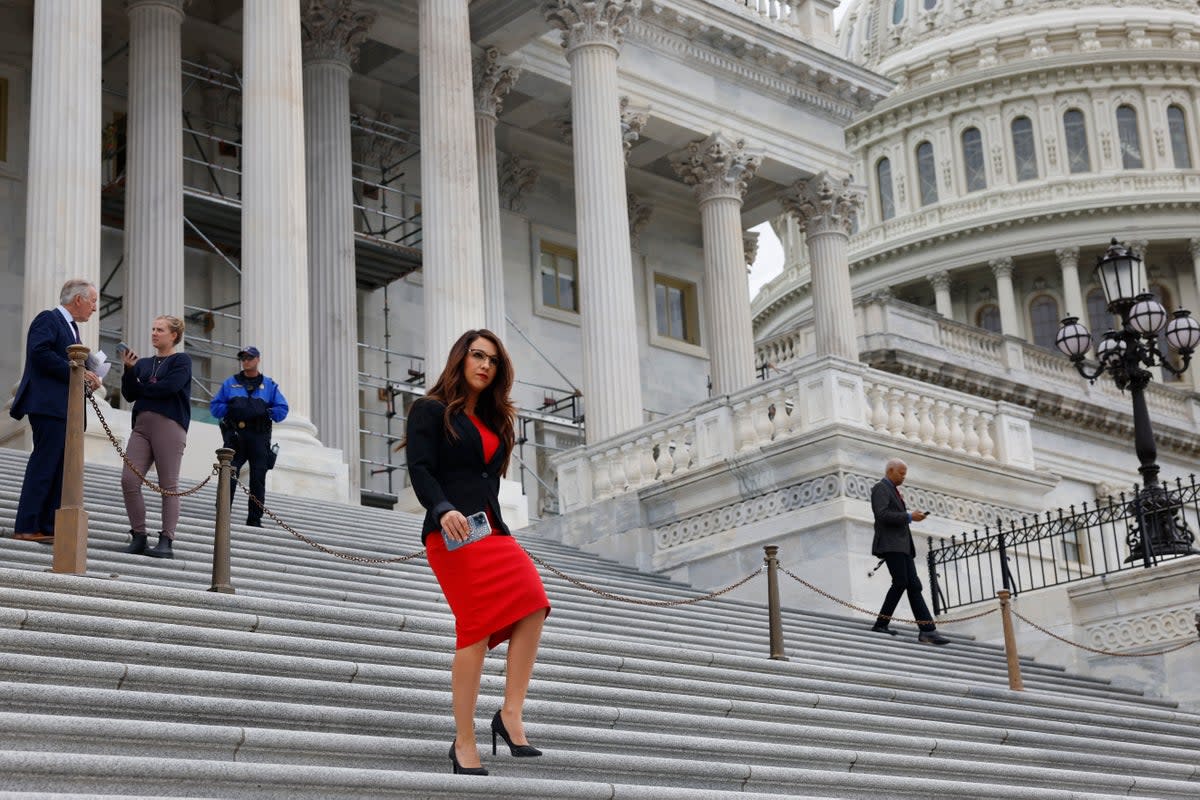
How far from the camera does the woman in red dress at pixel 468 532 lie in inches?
296

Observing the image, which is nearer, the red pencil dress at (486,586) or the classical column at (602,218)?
the red pencil dress at (486,586)

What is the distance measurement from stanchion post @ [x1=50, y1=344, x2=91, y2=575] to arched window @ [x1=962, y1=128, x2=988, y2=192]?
230ft

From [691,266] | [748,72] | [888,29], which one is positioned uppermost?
[888,29]

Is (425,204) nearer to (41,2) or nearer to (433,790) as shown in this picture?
(41,2)

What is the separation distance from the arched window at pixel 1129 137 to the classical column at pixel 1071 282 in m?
5.66

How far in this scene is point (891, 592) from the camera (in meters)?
17.1

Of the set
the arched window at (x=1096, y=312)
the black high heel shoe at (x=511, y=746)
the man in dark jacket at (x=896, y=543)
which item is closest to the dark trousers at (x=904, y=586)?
the man in dark jacket at (x=896, y=543)

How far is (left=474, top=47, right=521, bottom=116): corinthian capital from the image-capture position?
30078mm

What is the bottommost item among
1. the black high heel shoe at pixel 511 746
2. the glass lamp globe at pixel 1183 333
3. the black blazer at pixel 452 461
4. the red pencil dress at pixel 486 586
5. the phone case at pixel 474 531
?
the black high heel shoe at pixel 511 746

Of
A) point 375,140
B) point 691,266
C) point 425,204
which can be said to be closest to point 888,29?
point 691,266

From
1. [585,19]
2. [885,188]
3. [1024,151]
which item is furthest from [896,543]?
[885,188]

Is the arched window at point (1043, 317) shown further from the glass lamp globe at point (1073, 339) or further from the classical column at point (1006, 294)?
the glass lamp globe at point (1073, 339)

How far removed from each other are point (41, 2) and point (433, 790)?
54.9 ft

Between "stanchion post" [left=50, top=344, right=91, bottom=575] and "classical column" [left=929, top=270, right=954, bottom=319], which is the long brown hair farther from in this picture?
"classical column" [left=929, top=270, right=954, bottom=319]
